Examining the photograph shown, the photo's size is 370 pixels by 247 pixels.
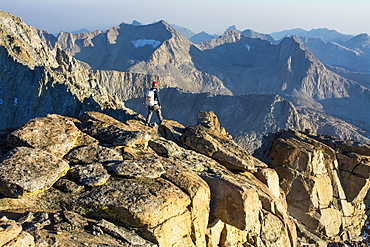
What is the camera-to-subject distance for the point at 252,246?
1243cm

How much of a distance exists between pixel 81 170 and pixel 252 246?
26.0 feet

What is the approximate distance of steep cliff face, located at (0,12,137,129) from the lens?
205 ft

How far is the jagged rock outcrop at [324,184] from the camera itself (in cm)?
2406

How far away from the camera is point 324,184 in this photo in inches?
996

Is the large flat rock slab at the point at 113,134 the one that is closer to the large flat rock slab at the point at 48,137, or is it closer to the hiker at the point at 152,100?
the large flat rock slab at the point at 48,137

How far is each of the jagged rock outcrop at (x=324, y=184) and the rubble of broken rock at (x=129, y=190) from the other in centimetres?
779

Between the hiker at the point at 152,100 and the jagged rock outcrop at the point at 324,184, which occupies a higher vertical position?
the hiker at the point at 152,100

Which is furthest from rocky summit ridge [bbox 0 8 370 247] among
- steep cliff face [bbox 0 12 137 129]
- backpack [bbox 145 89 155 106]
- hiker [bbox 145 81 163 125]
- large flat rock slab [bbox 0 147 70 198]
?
steep cliff face [bbox 0 12 137 129]

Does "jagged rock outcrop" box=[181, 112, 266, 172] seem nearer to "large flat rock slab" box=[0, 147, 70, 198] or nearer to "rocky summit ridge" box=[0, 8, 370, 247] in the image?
"rocky summit ridge" box=[0, 8, 370, 247]


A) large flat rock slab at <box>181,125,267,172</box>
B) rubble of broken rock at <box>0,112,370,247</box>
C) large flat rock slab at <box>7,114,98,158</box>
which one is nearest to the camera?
rubble of broken rock at <box>0,112,370,247</box>

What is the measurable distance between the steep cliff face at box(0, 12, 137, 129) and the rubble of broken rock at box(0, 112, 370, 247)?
143ft

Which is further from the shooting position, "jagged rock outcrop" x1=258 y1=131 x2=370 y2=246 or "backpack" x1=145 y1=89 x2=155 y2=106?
"jagged rock outcrop" x1=258 y1=131 x2=370 y2=246

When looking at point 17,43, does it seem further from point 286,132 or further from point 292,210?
point 292,210

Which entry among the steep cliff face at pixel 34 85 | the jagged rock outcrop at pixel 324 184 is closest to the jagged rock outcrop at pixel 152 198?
the jagged rock outcrop at pixel 324 184
